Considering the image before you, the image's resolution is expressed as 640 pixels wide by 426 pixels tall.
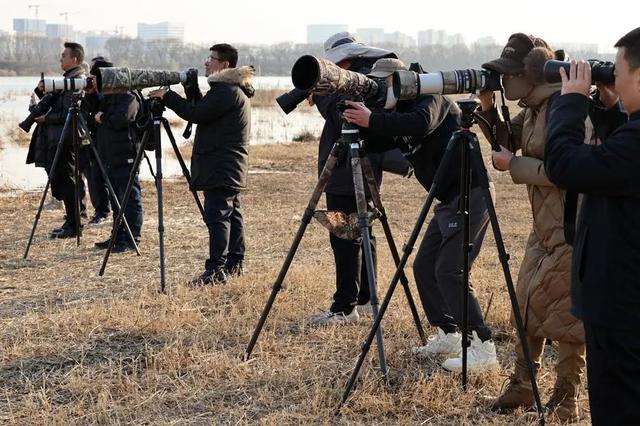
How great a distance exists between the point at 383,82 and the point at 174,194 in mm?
7492

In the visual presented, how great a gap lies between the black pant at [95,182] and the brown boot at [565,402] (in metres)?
5.78

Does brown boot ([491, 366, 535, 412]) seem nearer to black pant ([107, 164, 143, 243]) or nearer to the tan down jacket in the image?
the tan down jacket

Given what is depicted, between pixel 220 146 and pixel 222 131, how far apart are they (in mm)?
111

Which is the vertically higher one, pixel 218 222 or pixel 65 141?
pixel 65 141

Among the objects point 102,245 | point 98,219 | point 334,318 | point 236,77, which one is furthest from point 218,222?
point 98,219

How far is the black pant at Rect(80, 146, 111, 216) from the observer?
8773mm

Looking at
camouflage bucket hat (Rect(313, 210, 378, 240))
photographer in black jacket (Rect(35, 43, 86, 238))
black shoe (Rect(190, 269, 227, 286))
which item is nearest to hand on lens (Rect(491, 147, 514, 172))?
camouflage bucket hat (Rect(313, 210, 378, 240))

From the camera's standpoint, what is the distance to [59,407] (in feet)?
13.4

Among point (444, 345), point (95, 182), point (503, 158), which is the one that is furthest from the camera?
point (95, 182)

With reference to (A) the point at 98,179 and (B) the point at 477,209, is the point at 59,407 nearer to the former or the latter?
(B) the point at 477,209

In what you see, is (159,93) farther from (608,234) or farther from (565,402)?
(608,234)

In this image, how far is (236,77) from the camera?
6609 mm

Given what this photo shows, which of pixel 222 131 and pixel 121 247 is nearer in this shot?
pixel 222 131

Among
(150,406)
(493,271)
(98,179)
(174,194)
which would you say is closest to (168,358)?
(150,406)
